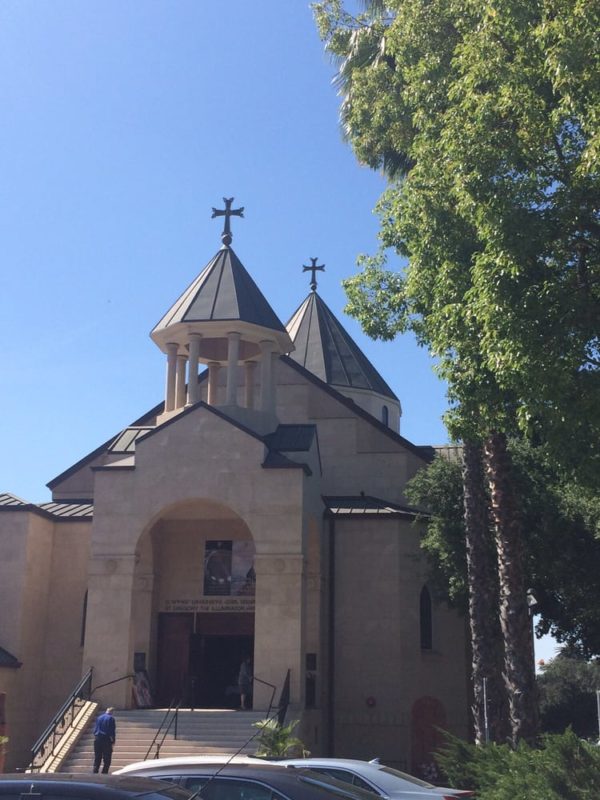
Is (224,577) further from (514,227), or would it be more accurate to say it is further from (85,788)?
(85,788)

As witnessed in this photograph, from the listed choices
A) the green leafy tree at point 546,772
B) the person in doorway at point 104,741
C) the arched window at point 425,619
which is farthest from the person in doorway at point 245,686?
the green leafy tree at point 546,772

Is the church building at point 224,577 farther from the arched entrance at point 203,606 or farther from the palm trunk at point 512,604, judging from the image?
the palm trunk at point 512,604

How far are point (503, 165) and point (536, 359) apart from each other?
2.90 m

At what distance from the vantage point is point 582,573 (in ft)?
76.9

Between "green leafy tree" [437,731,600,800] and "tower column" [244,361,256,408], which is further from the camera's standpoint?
"tower column" [244,361,256,408]

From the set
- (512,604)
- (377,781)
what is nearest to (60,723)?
(512,604)

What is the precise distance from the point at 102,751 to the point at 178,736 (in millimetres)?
2360

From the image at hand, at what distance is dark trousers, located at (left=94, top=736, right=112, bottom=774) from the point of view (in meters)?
19.6

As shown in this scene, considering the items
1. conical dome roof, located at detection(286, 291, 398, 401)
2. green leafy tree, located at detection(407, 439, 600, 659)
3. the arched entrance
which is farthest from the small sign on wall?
conical dome roof, located at detection(286, 291, 398, 401)

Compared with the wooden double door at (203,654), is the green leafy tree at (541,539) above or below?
above

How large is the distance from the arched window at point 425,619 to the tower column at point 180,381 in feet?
29.6

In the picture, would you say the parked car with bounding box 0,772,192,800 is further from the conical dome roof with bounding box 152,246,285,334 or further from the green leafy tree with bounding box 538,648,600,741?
the conical dome roof with bounding box 152,246,285,334

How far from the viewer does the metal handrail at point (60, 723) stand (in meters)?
20.9

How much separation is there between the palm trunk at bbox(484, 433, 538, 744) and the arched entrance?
11.6 metres
